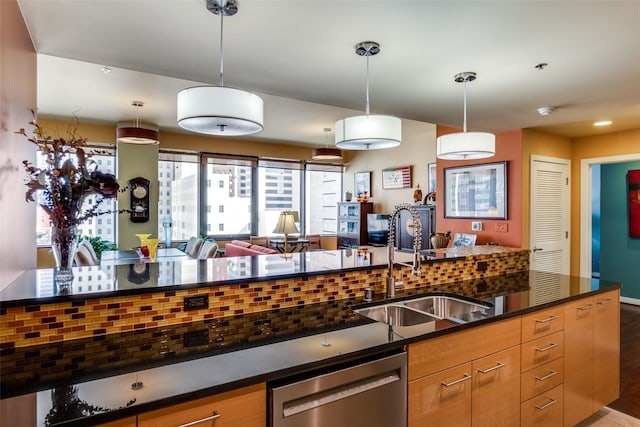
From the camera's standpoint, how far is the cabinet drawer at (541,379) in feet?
6.25

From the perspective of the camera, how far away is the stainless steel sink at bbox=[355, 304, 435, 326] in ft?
6.42

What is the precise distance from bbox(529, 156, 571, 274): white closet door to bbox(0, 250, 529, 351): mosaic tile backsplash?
9.21ft

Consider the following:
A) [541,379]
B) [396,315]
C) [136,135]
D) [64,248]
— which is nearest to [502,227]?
[541,379]

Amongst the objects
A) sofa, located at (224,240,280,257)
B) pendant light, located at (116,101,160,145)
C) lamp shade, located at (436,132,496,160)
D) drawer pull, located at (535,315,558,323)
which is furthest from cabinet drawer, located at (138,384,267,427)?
pendant light, located at (116,101,160,145)

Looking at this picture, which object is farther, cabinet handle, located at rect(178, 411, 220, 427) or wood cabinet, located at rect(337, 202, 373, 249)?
wood cabinet, located at rect(337, 202, 373, 249)

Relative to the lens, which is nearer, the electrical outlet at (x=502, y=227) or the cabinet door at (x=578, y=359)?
the cabinet door at (x=578, y=359)

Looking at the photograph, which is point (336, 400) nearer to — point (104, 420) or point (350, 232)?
point (104, 420)

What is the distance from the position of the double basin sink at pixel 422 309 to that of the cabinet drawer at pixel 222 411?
79cm

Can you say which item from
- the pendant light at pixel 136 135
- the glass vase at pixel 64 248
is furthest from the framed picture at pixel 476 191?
the glass vase at pixel 64 248

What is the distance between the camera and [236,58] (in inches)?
92.7

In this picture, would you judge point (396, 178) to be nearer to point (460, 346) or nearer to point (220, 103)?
point (460, 346)

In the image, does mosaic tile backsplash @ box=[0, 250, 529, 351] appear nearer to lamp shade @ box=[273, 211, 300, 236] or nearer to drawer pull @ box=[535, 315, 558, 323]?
drawer pull @ box=[535, 315, 558, 323]

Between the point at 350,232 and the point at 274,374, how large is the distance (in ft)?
21.3

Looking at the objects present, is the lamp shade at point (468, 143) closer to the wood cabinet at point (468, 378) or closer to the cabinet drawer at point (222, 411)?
the wood cabinet at point (468, 378)
